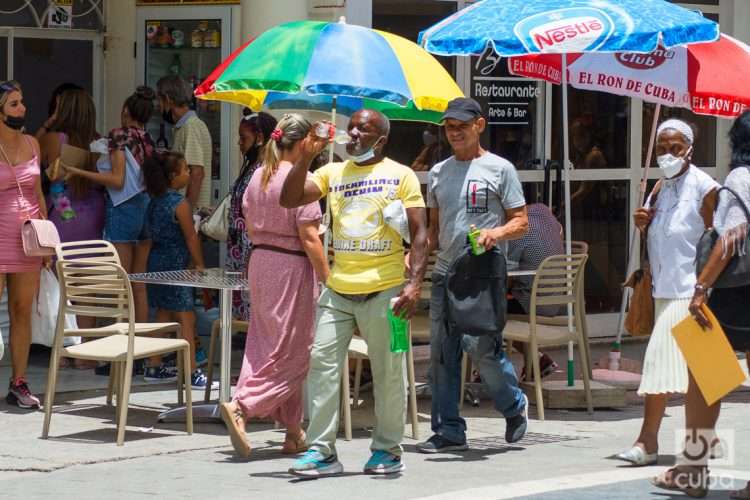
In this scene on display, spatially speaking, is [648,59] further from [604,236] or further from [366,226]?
[366,226]

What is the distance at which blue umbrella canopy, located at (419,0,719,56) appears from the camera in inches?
360

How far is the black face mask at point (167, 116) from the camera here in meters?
11.9

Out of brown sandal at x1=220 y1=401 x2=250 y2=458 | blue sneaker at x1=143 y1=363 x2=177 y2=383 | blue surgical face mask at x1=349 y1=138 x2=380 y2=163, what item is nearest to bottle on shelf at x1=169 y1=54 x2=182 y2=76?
blue sneaker at x1=143 y1=363 x2=177 y2=383

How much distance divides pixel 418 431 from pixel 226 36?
168 inches

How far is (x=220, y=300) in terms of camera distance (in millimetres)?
8961

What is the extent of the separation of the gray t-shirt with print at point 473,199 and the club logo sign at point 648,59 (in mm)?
2471

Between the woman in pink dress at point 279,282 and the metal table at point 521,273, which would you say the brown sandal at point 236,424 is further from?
the metal table at point 521,273

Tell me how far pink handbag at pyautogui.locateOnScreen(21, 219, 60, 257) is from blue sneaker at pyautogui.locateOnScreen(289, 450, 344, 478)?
2649 millimetres

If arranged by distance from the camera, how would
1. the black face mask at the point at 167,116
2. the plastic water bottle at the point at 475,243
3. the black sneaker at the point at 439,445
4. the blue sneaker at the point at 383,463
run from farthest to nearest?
the black face mask at the point at 167,116
the black sneaker at the point at 439,445
the plastic water bottle at the point at 475,243
the blue sneaker at the point at 383,463

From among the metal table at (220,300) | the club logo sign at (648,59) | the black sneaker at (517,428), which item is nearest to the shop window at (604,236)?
the club logo sign at (648,59)

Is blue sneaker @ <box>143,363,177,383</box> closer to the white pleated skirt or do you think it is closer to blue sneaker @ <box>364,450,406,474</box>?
blue sneaker @ <box>364,450,406,474</box>

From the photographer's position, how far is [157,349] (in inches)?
340

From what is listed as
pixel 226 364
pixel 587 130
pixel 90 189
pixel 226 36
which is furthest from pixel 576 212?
pixel 226 364

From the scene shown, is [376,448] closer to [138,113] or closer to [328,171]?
[328,171]
